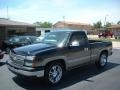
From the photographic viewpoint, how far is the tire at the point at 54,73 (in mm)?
6186

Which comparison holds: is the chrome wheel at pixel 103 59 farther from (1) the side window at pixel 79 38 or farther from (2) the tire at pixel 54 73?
(2) the tire at pixel 54 73

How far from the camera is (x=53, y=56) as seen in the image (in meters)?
6.25

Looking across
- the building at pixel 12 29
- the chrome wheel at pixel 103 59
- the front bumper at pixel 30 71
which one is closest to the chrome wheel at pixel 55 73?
the front bumper at pixel 30 71

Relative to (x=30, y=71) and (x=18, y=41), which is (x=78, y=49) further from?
(x=18, y=41)

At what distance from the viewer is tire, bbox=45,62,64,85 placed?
619cm

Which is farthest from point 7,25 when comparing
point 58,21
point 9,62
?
point 58,21

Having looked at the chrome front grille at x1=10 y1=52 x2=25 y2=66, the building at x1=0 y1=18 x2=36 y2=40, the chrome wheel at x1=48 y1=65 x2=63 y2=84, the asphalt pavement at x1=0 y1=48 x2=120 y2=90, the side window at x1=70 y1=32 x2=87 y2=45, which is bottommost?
the asphalt pavement at x1=0 y1=48 x2=120 y2=90

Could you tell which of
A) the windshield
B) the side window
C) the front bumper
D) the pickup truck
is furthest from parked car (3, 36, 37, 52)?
the front bumper

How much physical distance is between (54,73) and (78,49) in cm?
143

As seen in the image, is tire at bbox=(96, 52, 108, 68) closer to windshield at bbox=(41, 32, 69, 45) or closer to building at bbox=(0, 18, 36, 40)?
windshield at bbox=(41, 32, 69, 45)

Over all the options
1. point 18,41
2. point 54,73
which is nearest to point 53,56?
point 54,73

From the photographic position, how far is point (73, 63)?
23.3ft

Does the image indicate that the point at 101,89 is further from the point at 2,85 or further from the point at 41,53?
the point at 2,85

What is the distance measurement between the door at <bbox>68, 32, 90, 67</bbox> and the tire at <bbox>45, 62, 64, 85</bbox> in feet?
1.70
